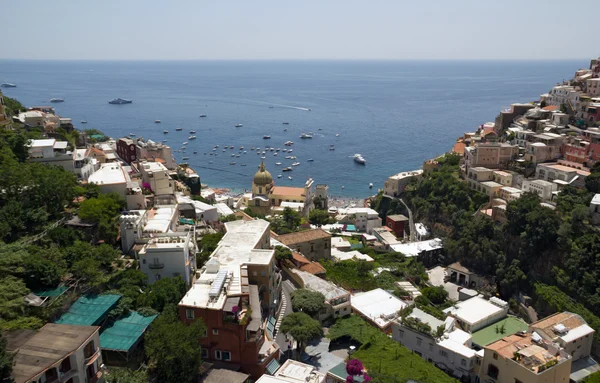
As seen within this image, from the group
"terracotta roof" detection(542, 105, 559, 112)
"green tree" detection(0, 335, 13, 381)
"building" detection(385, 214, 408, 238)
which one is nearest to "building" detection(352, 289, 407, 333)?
"green tree" detection(0, 335, 13, 381)

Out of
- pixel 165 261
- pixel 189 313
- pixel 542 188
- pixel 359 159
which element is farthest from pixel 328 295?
pixel 359 159

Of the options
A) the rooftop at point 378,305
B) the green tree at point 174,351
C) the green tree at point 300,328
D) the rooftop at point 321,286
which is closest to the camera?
the green tree at point 174,351

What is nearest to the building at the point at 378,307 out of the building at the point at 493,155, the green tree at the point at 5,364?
the green tree at the point at 5,364

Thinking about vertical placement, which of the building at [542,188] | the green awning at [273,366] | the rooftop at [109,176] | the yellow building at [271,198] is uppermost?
the rooftop at [109,176]

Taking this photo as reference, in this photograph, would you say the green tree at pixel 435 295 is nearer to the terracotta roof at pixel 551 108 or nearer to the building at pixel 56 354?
the building at pixel 56 354

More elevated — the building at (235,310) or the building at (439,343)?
the building at (235,310)

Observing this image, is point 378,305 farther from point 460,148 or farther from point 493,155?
point 460,148

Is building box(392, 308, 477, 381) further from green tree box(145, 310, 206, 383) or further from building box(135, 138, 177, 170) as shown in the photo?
building box(135, 138, 177, 170)
